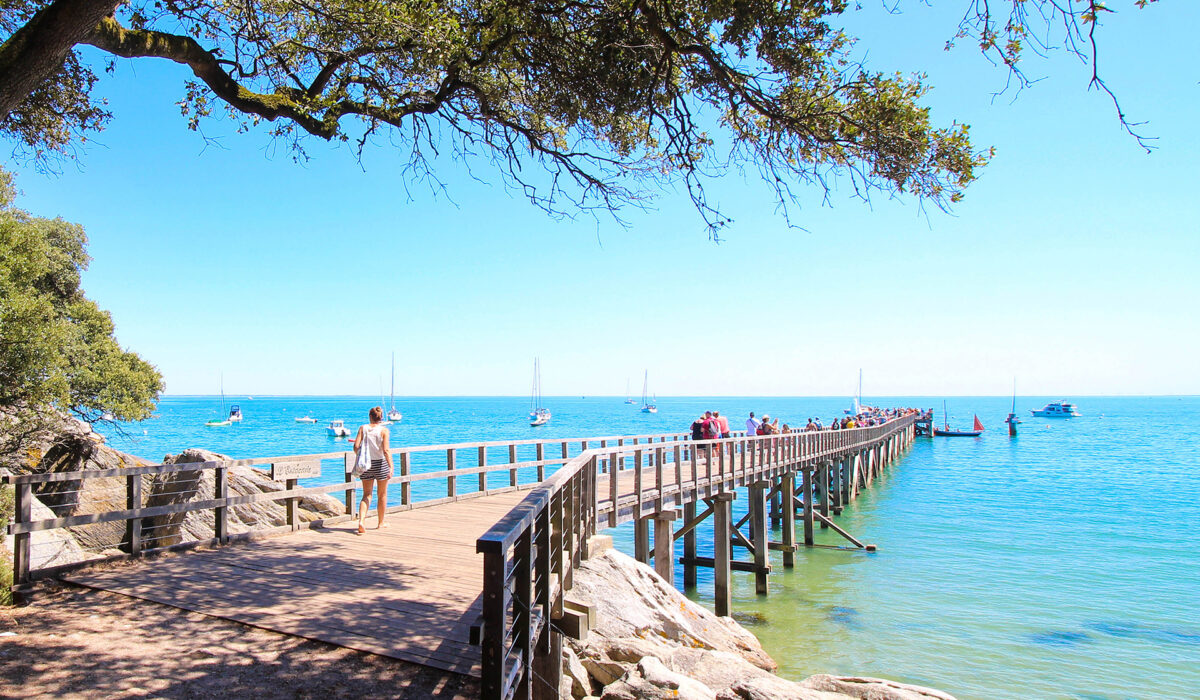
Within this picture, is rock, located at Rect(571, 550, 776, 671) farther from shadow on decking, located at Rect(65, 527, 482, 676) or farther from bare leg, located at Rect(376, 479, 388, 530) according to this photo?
bare leg, located at Rect(376, 479, 388, 530)

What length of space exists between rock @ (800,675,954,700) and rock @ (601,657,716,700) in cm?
217

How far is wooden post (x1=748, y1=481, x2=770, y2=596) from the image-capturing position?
16.7 m

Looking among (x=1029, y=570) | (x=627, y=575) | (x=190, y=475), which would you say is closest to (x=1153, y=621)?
(x=1029, y=570)

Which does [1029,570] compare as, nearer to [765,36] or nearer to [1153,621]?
[1153,621]

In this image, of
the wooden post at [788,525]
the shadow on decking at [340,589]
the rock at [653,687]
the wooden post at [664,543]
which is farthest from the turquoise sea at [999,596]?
the shadow on decking at [340,589]

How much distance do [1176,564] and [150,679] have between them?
86.8ft

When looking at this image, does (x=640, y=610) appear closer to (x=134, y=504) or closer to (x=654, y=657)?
(x=654, y=657)

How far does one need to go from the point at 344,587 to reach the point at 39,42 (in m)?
4.49

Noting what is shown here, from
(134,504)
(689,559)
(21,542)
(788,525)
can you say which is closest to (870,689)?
(134,504)

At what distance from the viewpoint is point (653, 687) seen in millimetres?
5449

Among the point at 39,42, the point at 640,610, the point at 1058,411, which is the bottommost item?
the point at 1058,411

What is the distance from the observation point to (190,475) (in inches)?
505

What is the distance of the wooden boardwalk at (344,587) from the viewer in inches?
190

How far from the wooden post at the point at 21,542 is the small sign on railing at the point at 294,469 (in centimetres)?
285
